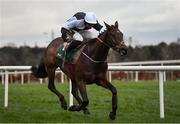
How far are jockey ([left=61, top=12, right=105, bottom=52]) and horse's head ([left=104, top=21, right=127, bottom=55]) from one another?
1.50 feet

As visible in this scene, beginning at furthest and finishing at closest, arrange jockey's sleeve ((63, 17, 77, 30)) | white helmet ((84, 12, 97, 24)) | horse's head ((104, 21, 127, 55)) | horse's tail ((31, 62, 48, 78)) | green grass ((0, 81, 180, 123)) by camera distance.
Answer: horse's tail ((31, 62, 48, 78))
jockey's sleeve ((63, 17, 77, 30))
white helmet ((84, 12, 97, 24))
green grass ((0, 81, 180, 123))
horse's head ((104, 21, 127, 55))

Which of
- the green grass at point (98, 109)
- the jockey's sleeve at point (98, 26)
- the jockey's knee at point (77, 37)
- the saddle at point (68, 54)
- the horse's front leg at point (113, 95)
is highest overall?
the jockey's sleeve at point (98, 26)

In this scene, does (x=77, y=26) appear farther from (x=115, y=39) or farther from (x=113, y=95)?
(x=113, y=95)

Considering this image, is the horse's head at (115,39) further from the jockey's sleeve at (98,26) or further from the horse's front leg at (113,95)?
the horse's front leg at (113,95)

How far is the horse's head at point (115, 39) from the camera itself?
7.51 m

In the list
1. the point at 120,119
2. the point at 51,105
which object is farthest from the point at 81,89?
the point at 51,105

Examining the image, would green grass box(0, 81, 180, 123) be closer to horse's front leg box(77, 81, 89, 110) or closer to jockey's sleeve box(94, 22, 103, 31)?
horse's front leg box(77, 81, 89, 110)

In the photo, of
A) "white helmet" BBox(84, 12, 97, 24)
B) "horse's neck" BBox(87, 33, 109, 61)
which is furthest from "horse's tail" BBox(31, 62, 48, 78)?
"horse's neck" BBox(87, 33, 109, 61)

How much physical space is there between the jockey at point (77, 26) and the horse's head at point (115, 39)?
46 centimetres

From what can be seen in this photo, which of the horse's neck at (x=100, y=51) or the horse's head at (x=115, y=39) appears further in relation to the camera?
the horse's neck at (x=100, y=51)

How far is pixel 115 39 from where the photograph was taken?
7.72 m

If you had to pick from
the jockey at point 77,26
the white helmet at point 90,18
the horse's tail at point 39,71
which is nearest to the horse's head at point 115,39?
the jockey at point 77,26

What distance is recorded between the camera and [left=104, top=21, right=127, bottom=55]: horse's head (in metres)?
7.51

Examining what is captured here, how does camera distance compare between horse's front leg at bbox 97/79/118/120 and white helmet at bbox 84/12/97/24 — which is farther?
white helmet at bbox 84/12/97/24
